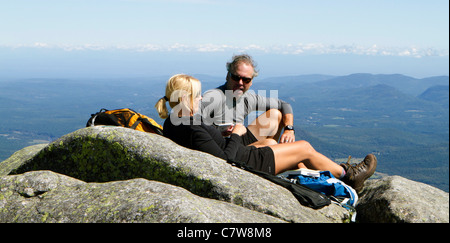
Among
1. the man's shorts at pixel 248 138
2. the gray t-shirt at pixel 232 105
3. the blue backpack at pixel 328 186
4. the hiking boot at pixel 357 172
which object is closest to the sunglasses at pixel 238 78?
the gray t-shirt at pixel 232 105

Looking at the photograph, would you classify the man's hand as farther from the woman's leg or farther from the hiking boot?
the hiking boot

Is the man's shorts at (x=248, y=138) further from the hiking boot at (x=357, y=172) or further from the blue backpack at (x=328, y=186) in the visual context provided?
the hiking boot at (x=357, y=172)

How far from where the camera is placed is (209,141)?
26.0 feet

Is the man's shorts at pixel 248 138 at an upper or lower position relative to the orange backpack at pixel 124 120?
lower

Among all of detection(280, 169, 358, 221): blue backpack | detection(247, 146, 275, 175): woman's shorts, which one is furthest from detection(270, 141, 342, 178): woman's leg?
detection(280, 169, 358, 221): blue backpack

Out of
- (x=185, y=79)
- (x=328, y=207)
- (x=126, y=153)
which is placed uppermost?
(x=185, y=79)

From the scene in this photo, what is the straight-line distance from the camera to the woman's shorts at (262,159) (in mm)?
8195

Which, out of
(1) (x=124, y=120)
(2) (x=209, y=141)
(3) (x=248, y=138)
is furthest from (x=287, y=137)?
(1) (x=124, y=120)

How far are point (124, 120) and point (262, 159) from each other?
10.9 ft

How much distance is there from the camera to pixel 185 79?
8016 mm

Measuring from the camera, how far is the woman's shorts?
26.9 ft
